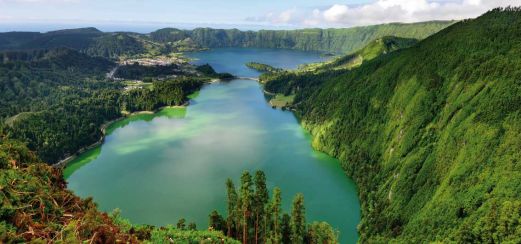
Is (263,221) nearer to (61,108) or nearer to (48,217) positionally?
(48,217)

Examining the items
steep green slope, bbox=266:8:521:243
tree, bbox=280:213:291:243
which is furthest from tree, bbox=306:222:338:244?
steep green slope, bbox=266:8:521:243

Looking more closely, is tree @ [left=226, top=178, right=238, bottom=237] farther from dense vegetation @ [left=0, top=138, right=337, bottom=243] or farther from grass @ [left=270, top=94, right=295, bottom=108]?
grass @ [left=270, top=94, right=295, bottom=108]

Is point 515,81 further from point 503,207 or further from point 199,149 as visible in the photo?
point 199,149

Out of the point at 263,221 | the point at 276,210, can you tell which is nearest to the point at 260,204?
the point at 263,221

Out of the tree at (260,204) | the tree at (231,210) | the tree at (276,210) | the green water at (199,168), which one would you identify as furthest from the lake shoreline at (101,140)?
the tree at (276,210)

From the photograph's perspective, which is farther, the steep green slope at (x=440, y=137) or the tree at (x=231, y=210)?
the steep green slope at (x=440, y=137)

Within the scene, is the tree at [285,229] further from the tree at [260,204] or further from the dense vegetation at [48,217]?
the dense vegetation at [48,217]
